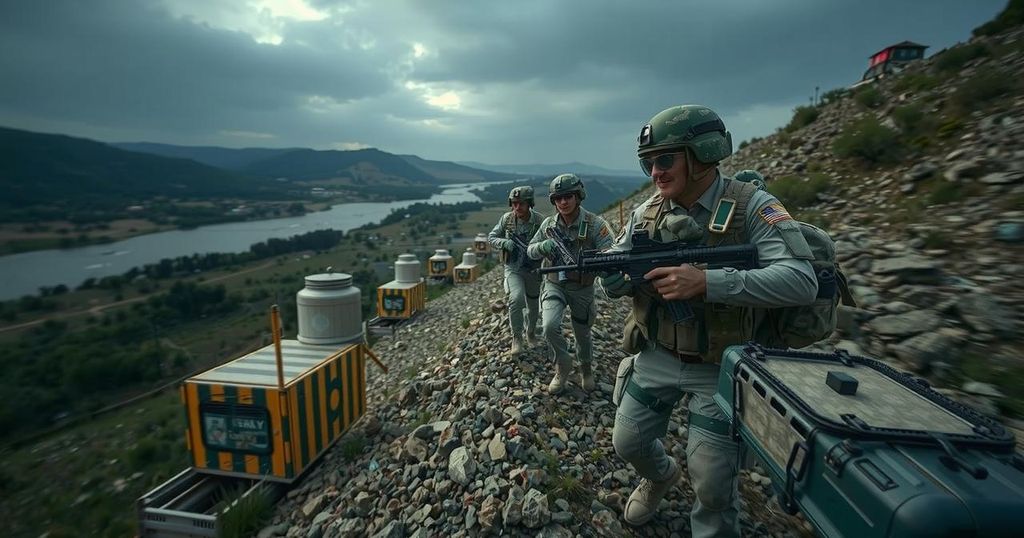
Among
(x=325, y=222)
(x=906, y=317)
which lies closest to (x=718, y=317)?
(x=906, y=317)

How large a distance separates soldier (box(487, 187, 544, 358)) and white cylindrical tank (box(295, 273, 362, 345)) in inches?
89.0

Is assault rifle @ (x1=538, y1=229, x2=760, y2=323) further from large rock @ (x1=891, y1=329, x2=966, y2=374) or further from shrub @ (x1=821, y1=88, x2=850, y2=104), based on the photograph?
shrub @ (x1=821, y1=88, x2=850, y2=104)

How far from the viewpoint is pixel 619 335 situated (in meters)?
7.77

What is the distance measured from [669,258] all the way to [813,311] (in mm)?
874

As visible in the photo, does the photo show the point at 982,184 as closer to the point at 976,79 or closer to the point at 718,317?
the point at 976,79

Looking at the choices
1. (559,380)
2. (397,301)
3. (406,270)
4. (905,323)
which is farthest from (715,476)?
(406,270)

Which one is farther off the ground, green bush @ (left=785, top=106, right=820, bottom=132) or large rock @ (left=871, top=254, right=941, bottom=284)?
green bush @ (left=785, top=106, right=820, bottom=132)

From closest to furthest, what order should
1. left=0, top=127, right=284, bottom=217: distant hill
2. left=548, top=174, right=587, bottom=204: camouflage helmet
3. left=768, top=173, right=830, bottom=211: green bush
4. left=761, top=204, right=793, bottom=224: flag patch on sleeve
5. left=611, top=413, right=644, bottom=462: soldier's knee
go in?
left=761, top=204, right=793, bottom=224: flag patch on sleeve → left=611, top=413, right=644, bottom=462: soldier's knee → left=548, top=174, right=587, bottom=204: camouflage helmet → left=768, top=173, right=830, bottom=211: green bush → left=0, top=127, right=284, bottom=217: distant hill

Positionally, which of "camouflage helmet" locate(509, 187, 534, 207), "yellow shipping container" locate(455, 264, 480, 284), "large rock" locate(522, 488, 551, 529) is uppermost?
"camouflage helmet" locate(509, 187, 534, 207)

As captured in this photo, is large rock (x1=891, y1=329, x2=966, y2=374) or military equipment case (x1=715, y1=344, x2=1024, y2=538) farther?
large rock (x1=891, y1=329, x2=966, y2=374)

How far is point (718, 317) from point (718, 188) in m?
0.86

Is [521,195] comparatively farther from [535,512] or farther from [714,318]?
[535,512]

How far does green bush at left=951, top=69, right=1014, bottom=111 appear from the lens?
1049cm

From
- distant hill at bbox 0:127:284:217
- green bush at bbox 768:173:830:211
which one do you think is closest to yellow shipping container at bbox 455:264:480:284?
green bush at bbox 768:173:830:211
